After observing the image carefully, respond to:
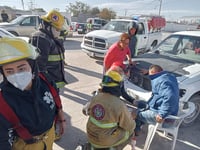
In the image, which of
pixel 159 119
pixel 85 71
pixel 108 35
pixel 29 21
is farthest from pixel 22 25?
pixel 159 119

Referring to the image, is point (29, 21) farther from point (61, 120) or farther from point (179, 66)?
point (61, 120)

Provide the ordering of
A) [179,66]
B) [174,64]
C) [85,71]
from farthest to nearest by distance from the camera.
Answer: [85,71] < [174,64] < [179,66]

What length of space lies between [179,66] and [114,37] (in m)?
4.65

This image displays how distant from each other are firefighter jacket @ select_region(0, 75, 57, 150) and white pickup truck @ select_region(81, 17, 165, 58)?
6416 mm

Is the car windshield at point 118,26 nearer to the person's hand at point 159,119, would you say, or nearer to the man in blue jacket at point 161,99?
the man in blue jacket at point 161,99

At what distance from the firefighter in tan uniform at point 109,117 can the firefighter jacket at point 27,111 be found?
0.58m

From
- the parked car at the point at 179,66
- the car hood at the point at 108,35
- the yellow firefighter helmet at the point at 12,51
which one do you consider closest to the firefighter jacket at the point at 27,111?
the yellow firefighter helmet at the point at 12,51

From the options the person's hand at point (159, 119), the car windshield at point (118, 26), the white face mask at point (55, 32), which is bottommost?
the person's hand at point (159, 119)

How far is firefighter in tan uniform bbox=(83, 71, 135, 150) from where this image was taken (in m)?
2.04

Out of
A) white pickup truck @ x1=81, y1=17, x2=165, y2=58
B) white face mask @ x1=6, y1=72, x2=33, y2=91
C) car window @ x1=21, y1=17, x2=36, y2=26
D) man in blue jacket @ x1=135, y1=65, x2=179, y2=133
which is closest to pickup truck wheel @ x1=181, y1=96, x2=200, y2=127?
man in blue jacket @ x1=135, y1=65, x2=179, y2=133

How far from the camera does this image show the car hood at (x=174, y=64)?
3.73 m

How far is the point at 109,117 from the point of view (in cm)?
206

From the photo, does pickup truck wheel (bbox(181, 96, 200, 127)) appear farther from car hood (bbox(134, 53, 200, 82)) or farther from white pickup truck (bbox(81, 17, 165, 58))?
white pickup truck (bbox(81, 17, 165, 58))

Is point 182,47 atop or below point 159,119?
atop
